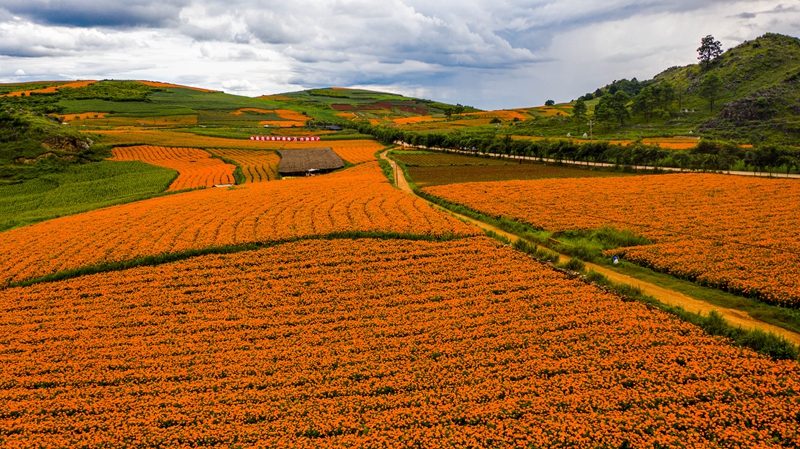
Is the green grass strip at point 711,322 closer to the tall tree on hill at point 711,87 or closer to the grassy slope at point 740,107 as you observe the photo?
the grassy slope at point 740,107

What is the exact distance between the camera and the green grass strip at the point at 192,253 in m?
23.9

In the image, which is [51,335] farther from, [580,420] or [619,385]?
[619,385]

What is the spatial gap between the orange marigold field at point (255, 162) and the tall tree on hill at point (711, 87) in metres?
108

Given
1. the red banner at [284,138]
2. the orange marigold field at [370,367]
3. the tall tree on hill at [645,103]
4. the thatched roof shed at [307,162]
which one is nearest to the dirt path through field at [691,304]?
the orange marigold field at [370,367]

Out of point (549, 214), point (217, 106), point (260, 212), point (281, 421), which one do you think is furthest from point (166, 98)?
point (281, 421)

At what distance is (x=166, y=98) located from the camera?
590ft

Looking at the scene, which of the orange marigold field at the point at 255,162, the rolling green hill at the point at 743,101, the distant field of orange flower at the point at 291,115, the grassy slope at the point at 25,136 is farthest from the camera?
the distant field of orange flower at the point at 291,115

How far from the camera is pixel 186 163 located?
246ft

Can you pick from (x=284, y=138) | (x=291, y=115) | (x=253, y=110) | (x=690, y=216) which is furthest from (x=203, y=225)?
(x=253, y=110)

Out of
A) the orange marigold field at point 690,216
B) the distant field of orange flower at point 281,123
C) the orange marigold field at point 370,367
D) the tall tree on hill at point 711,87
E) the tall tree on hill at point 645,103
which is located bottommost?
the orange marigold field at point 370,367

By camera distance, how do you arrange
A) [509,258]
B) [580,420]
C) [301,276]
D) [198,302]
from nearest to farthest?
[580,420] < [198,302] < [301,276] < [509,258]

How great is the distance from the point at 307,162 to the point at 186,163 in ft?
73.7

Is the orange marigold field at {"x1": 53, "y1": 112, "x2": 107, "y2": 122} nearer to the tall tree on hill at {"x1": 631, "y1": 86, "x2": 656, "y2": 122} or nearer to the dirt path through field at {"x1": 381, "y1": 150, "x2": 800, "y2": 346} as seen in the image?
the dirt path through field at {"x1": 381, "y1": 150, "x2": 800, "y2": 346}

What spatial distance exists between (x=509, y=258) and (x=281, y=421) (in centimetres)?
1634
